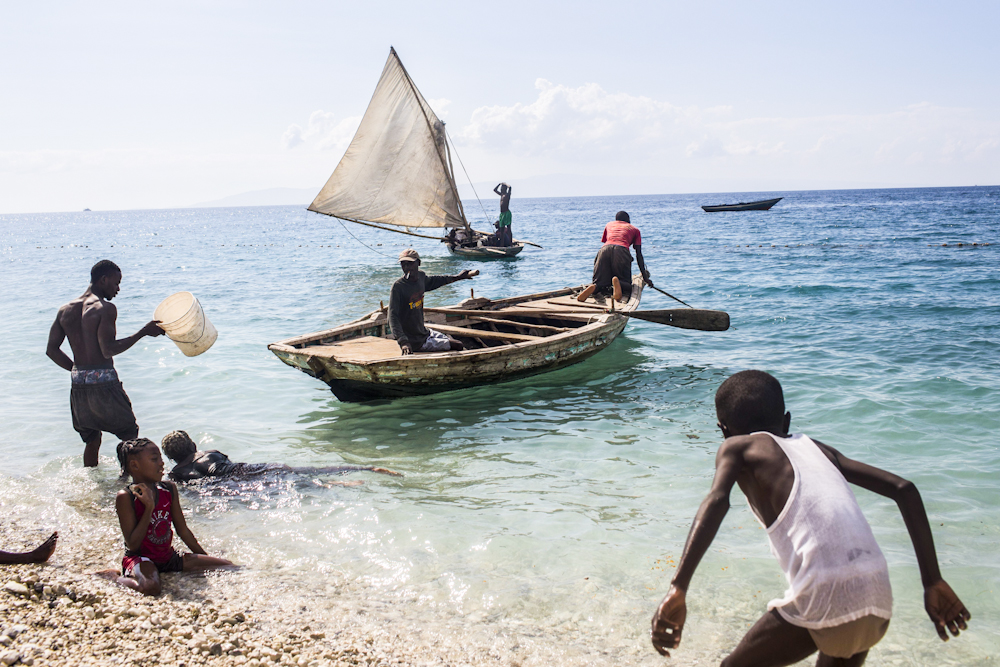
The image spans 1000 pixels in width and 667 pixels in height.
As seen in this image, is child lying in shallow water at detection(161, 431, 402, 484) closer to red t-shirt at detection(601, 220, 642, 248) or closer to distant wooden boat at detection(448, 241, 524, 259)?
red t-shirt at detection(601, 220, 642, 248)

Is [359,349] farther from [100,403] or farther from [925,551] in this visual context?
[925,551]

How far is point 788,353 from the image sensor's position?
11.5 metres

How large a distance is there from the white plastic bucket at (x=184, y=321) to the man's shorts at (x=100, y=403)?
1.91ft

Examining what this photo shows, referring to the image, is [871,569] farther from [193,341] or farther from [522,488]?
[193,341]

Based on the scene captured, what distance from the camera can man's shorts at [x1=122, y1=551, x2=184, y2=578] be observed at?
13.2ft

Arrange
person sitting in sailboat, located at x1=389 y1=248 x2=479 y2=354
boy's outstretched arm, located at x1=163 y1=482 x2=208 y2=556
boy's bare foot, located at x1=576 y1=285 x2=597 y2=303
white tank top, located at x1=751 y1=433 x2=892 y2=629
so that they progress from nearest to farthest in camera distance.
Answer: white tank top, located at x1=751 y1=433 x2=892 y2=629
boy's outstretched arm, located at x1=163 y1=482 x2=208 y2=556
person sitting in sailboat, located at x1=389 y1=248 x2=479 y2=354
boy's bare foot, located at x1=576 y1=285 x2=597 y2=303

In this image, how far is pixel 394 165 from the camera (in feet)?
69.1

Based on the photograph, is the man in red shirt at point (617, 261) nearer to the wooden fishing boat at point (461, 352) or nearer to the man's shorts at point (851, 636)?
the wooden fishing boat at point (461, 352)

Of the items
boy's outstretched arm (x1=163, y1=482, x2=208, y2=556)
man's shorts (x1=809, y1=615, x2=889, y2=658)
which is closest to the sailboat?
boy's outstretched arm (x1=163, y1=482, x2=208, y2=556)

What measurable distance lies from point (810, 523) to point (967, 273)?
22.6m

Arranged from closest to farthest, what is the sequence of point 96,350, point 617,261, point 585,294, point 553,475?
1. point 96,350
2. point 553,475
3. point 617,261
4. point 585,294

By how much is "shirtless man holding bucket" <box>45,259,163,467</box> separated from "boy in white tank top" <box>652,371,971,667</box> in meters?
4.53

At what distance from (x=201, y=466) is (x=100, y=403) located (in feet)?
3.36

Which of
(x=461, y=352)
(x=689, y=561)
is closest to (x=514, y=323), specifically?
(x=461, y=352)
